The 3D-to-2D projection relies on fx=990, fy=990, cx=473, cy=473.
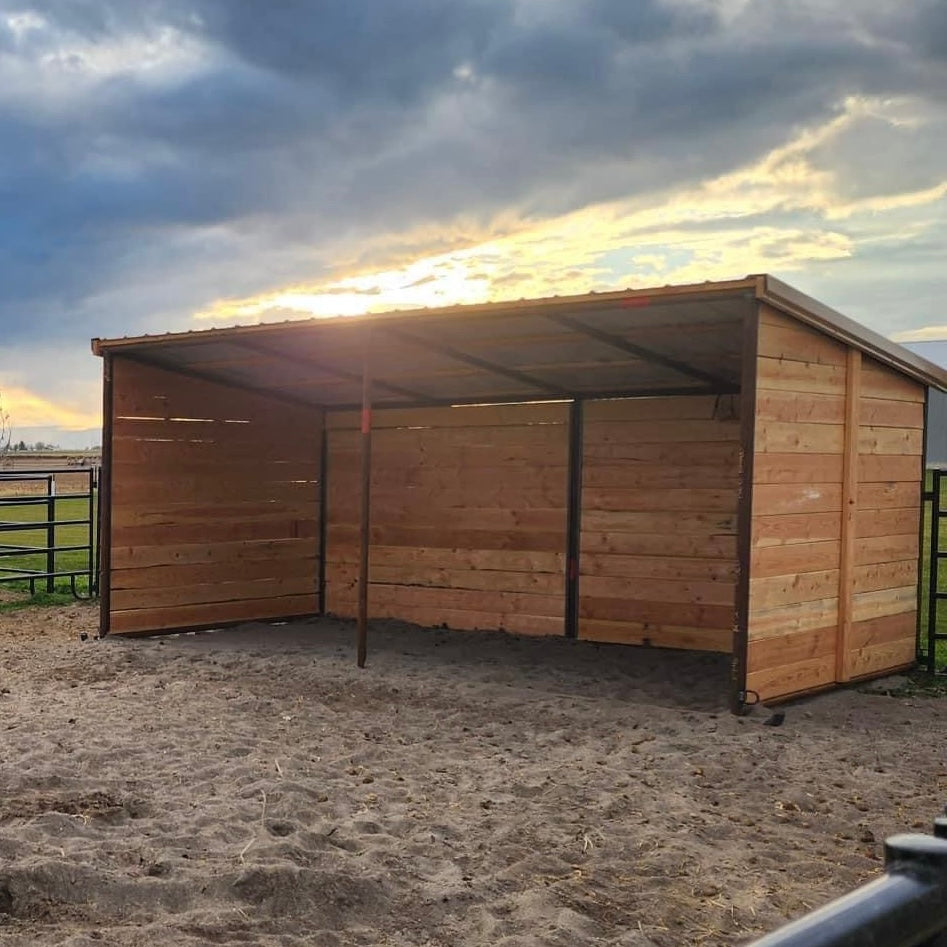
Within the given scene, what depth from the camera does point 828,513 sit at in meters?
6.30

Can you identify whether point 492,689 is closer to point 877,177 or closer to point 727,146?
point 727,146

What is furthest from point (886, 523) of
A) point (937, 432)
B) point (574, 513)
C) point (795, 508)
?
point (937, 432)

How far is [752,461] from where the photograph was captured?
5.50m

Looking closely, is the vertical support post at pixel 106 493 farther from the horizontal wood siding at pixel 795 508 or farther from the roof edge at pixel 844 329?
the roof edge at pixel 844 329

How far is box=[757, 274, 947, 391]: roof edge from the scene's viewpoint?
539 cm

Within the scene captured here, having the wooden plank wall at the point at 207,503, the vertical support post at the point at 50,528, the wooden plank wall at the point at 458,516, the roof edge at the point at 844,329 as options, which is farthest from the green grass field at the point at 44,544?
the roof edge at the point at 844,329

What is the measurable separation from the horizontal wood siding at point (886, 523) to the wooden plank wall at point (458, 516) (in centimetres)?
255

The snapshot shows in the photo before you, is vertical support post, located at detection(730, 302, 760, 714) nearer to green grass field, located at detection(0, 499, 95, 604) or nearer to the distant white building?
green grass field, located at detection(0, 499, 95, 604)

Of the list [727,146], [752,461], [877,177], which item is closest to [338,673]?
[752,461]

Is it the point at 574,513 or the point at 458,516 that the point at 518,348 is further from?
the point at 458,516

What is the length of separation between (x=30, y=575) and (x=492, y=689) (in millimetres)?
5705

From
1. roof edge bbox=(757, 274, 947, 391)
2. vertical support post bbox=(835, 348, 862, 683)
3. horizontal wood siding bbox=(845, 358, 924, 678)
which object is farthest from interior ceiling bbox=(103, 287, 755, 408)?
horizontal wood siding bbox=(845, 358, 924, 678)

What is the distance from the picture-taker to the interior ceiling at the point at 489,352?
19.3ft

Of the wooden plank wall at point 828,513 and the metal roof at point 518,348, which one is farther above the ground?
the metal roof at point 518,348
